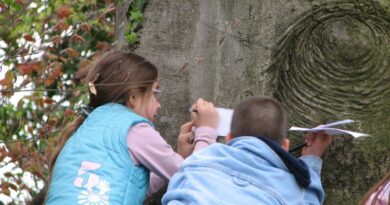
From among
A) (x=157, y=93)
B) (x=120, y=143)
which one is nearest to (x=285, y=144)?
(x=120, y=143)

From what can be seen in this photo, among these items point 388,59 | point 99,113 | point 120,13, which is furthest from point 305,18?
point 120,13

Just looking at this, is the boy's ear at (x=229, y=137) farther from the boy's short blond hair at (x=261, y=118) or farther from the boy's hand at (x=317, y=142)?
the boy's hand at (x=317, y=142)

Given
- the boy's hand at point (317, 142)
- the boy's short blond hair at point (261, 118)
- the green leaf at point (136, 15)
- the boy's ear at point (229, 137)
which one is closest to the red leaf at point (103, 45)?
the green leaf at point (136, 15)

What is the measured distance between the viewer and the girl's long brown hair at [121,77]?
3.87m

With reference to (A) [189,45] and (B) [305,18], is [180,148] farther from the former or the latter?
(B) [305,18]

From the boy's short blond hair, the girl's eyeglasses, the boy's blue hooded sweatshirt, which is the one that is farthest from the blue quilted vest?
the boy's short blond hair

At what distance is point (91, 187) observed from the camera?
3.63 meters

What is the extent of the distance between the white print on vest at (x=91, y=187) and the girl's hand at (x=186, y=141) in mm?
442

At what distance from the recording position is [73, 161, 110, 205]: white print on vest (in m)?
3.61

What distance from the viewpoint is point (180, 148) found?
3.99 metres

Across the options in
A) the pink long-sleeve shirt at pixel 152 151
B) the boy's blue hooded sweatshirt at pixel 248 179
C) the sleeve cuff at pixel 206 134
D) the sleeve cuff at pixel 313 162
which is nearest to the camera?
the boy's blue hooded sweatshirt at pixel 248 179

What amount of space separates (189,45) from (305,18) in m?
0.75

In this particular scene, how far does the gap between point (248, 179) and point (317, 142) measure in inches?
13.1

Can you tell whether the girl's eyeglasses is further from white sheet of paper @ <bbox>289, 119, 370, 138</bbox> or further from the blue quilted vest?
white sheet of paper @ <bbox>289, 119, 370, 138</bbox>
